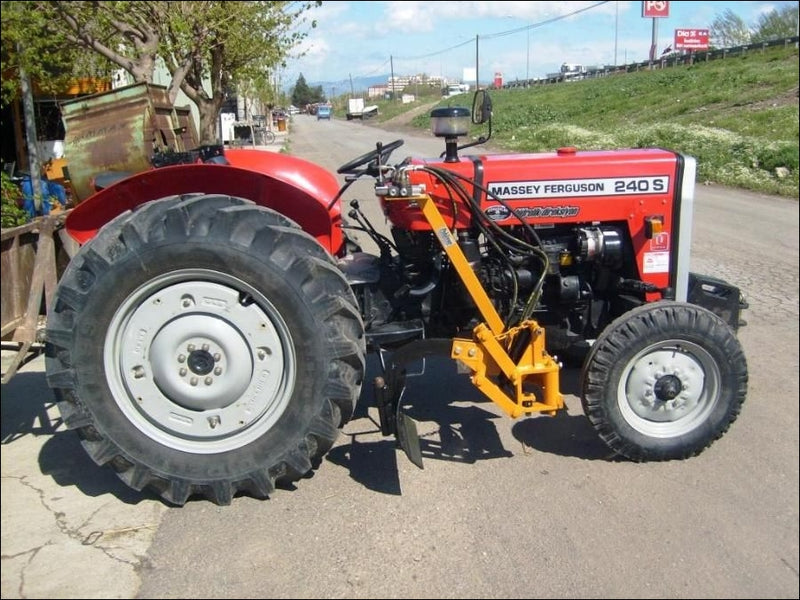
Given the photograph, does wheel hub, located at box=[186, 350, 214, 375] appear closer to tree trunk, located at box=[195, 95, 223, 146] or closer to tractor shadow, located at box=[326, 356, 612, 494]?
tractor shadow, located at box=[326, 356, 612, 494]

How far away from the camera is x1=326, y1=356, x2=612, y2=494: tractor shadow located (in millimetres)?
3656

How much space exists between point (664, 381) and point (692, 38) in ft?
12.3

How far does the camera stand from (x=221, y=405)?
3.22 metres

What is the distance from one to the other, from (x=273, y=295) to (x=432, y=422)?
1.46 m

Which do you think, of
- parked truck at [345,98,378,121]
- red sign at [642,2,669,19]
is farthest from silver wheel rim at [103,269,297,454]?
parked truck at [345,98,378,121]

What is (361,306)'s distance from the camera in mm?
3889

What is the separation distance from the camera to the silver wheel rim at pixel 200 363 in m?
3.14

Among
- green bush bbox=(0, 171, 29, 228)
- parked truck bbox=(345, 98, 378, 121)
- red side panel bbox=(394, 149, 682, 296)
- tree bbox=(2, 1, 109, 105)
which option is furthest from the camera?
tree bbox=(2, 1, 109, 105)

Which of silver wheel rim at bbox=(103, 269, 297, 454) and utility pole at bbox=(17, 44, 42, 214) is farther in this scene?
utility pole at bbox=(17, 44, 42, 214)

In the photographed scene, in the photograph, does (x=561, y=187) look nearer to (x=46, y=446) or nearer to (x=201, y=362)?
(x=201, y=362)

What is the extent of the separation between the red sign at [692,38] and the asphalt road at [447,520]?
2635mm

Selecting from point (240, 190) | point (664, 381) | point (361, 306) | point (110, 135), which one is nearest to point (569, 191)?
point (664, 381)

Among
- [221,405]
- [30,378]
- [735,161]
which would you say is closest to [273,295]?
[221,405]

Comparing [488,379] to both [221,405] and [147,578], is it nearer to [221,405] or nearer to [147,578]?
[221,405]
